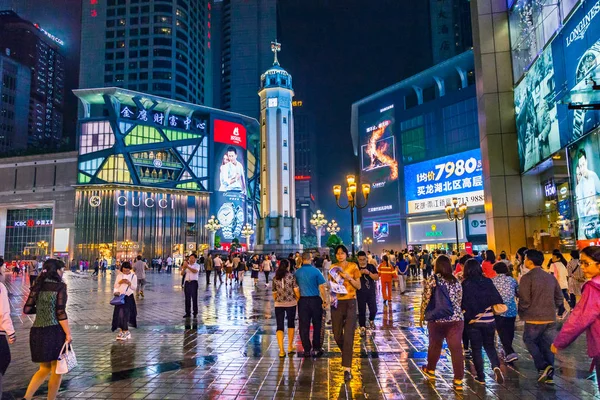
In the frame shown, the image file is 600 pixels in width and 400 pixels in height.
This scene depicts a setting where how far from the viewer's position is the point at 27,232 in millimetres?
71250

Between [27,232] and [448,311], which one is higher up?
[27,232]

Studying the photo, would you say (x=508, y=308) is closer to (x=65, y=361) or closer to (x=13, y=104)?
(x=65, y=361)

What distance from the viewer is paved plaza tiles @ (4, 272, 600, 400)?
534 cm

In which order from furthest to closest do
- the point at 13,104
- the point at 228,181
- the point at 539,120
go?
the point at 13,104, the point at 228,181, the point at 539,120

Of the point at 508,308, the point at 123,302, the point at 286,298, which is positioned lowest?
the point at 123,302

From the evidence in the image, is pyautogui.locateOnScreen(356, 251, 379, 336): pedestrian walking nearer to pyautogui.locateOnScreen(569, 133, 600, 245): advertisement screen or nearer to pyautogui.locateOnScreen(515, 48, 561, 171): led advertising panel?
pyautogui.locateOnScreen(569, 133, 600, 245): advertisement screen

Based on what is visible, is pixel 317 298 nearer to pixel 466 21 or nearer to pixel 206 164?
pixel 206 164

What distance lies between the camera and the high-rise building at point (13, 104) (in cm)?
9556

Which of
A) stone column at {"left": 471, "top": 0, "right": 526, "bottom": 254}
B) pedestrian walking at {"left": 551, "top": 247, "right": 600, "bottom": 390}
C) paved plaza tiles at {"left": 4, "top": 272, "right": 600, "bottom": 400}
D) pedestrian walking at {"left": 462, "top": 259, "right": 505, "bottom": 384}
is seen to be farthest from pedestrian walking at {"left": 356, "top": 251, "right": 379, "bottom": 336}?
stone column at {"left": 471, "top": 0, "right": 526, "bottom": 254}

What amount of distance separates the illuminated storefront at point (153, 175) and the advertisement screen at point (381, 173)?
22.6 meters

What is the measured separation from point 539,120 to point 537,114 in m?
0.28

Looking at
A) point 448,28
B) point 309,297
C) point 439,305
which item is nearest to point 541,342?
point 439,305

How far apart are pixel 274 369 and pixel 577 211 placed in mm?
15608

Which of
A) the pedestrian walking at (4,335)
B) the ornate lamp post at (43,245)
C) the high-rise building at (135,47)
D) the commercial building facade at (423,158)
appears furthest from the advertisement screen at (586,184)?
the high-rise building at (135,47)
